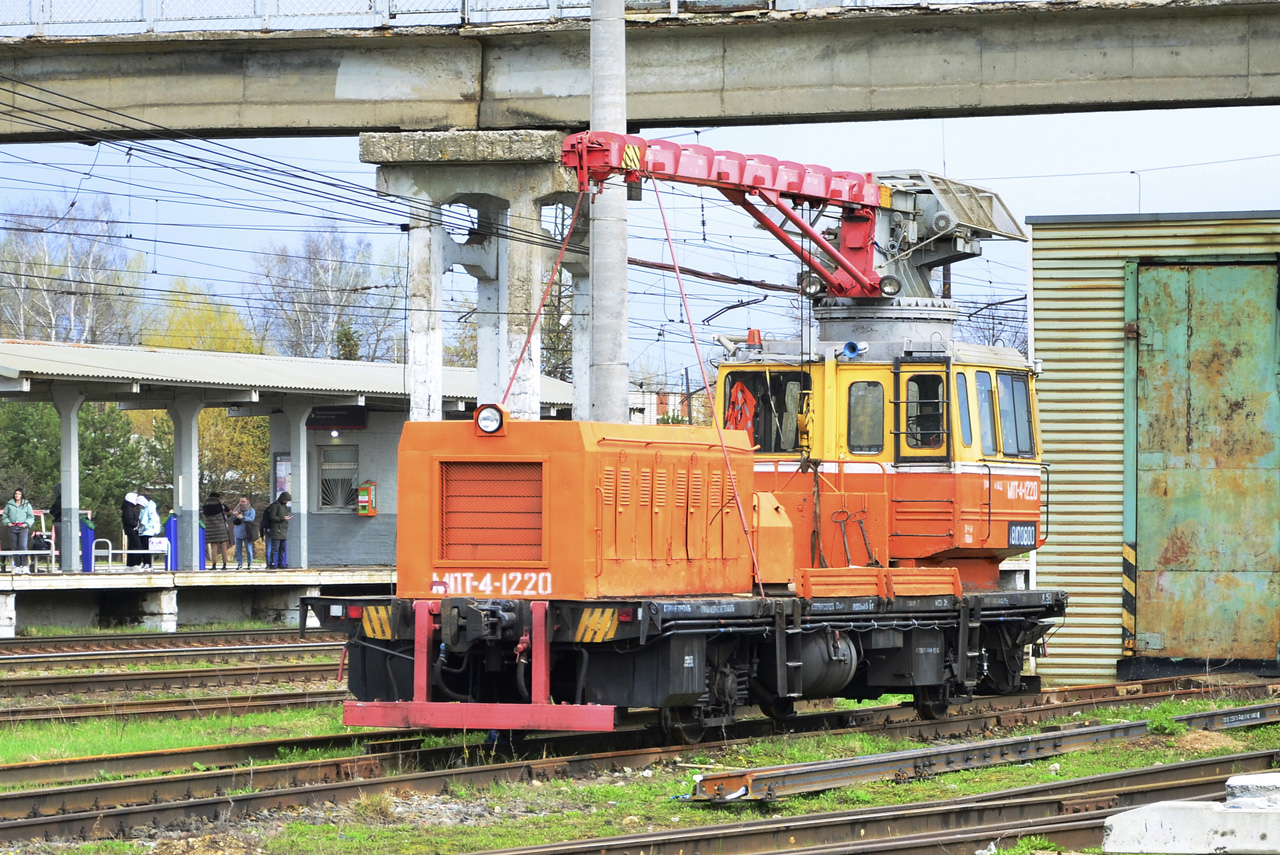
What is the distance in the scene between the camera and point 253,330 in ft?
266

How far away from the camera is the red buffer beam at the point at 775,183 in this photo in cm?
1294

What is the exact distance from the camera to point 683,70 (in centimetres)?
2197

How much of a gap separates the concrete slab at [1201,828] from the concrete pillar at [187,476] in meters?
24.3

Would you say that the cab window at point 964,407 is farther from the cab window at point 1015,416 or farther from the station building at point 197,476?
the station building at point 197,476

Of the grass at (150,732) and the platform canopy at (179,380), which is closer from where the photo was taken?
the grass at (150,732)

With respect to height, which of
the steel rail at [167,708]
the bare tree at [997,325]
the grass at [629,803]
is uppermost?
the bare tree at [997,325]

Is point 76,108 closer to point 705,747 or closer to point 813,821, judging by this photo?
point 705,747

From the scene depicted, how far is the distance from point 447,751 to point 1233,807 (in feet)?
21.9

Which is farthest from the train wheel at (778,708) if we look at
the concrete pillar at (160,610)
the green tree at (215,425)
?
the green tree at (215,425)

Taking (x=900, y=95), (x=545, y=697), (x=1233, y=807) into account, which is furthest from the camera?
(x=900, y=95)

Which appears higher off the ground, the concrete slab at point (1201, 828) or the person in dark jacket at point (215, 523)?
the person in dark jacket at point (215, 523)

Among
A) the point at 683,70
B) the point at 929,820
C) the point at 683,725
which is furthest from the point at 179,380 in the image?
the point at 929,820

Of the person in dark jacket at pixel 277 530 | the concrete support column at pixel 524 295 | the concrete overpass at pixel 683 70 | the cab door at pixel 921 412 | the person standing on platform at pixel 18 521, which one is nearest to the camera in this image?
the cab door at pixel 921 412

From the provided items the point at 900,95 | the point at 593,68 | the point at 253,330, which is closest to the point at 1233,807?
the point at 593,68
